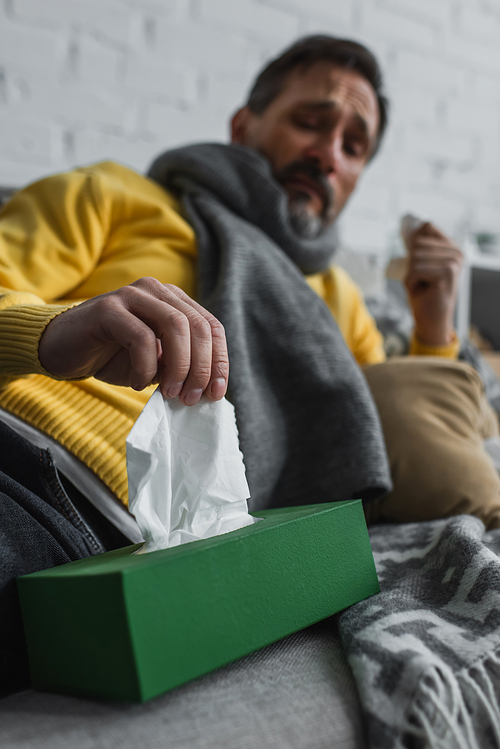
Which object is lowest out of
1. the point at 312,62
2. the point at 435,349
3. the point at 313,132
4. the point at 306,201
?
the point at 435,349

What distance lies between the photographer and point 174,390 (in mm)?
409

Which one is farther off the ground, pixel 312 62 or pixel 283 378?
pixel 312 62

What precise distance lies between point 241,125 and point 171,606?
1.00m

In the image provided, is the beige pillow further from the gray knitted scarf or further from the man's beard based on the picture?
the man's beard

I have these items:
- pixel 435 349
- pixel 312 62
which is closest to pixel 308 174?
pixel 312 62

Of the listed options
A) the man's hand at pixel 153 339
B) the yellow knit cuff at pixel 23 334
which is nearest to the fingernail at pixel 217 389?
the man's hand at pixel 153 339

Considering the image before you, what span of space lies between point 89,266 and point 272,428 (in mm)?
312

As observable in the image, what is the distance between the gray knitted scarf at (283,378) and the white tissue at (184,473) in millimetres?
216

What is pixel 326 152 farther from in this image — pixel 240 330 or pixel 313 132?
pixel 240 330

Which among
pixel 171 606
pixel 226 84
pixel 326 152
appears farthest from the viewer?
pixel 226 84

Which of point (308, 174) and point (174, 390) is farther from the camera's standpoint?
point (308, 174)

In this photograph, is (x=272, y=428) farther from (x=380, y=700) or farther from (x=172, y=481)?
(x=380, y=700)

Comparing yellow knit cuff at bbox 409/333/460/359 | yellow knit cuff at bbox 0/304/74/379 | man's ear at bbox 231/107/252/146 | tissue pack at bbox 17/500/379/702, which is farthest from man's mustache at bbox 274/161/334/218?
tissue pack at bbox 17/500/379/702

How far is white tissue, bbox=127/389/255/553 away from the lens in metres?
0.38
